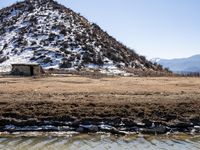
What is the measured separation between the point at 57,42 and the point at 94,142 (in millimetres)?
65468

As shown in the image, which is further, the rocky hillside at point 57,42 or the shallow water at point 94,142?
the rocky hillside at point 57,42

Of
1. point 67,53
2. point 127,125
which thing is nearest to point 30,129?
point 127,125

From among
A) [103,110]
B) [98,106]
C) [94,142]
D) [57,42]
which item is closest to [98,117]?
[103,110]

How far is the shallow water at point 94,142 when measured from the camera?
21500 mm

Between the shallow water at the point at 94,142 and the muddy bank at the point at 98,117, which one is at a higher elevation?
the muddy bank at the point at 98,117

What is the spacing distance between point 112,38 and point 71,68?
2945 centimetres

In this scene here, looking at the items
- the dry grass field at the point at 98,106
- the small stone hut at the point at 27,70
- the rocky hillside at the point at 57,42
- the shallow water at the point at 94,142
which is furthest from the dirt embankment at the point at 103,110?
the rocky hillside at the point at 57,42

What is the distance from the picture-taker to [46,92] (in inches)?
1357

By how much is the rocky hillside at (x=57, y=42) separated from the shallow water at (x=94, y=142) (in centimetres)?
4689

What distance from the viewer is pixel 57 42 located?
86875 mm

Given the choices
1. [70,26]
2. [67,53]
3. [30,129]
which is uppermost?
[70,26]

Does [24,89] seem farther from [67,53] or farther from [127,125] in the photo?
[67,53]

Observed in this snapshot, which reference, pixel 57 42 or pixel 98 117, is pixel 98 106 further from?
pixel 57 42

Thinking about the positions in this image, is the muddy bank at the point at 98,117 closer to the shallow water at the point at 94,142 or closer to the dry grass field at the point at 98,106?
the dry grass field at the point at 98,106
